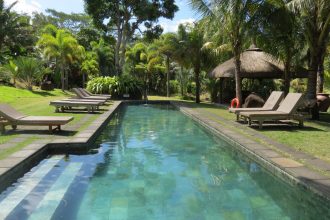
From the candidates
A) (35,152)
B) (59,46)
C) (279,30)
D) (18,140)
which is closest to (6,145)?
(18,140)

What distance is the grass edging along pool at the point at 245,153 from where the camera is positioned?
217 inches

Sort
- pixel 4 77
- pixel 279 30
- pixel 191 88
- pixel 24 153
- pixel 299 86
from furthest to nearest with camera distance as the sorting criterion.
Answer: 1. pixel 191 88
2. pixel 299 86
3. pixel 4 77
4. pixel 279 30
5. pixel 24 153

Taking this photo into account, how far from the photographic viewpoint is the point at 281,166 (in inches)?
252

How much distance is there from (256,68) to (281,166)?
14.6 metres

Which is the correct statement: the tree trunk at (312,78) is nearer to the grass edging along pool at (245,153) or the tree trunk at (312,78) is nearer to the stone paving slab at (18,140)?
the grass edging along pool at (245,153)

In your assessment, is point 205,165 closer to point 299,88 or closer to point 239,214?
point 239,214

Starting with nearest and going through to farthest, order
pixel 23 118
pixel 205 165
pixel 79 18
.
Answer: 1. pixel 205 165
2. pixel 23 118
3. pixel 79 18

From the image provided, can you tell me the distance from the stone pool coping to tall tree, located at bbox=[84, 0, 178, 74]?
18.3m

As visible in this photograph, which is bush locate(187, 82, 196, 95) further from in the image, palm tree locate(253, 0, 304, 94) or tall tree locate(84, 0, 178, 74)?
palm tree locate(253, 0, 304, 94)

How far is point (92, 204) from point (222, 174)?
2.63 metres

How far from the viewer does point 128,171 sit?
23.4 feet

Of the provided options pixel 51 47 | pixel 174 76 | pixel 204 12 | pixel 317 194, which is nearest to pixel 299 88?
pixel 174 76

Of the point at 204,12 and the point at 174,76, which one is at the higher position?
the point at 204,12

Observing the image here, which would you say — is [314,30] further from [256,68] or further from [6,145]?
[6,145]
